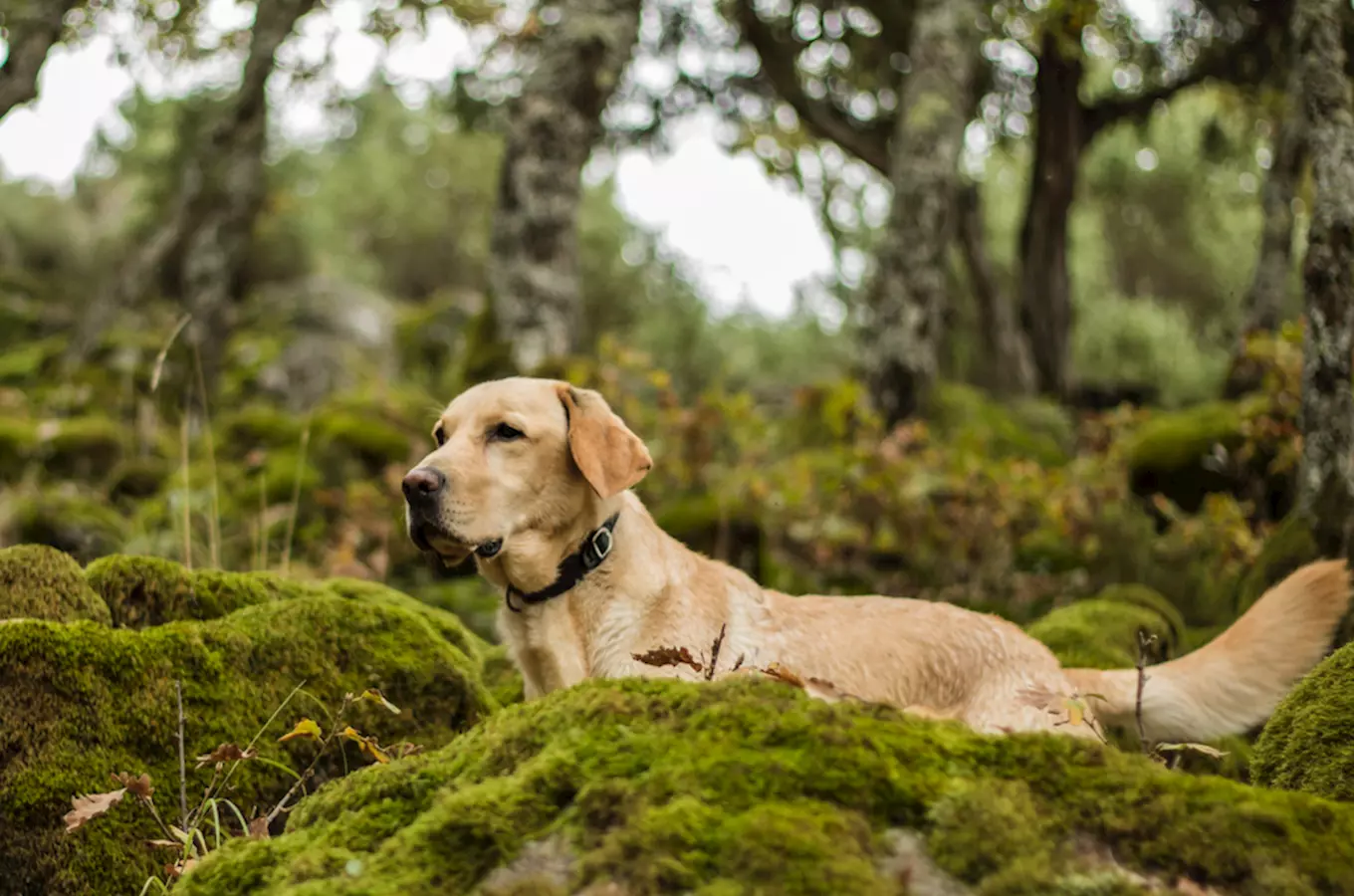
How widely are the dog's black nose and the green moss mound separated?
4.58 feet

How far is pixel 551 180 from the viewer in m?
11.1

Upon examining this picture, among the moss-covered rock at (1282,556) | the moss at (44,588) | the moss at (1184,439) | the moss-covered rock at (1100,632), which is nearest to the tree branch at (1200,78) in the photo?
the moss at (1184,439)

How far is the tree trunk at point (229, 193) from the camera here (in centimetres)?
1234

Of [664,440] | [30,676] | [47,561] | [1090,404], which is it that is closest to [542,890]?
[30,676]

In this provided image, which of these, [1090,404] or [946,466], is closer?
[946,466]

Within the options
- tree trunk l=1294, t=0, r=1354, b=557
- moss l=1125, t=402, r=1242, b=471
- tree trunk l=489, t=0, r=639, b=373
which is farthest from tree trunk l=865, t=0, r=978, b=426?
tree trunk l=1294, t=0, r=1354, b=557

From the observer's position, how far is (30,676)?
11.5ft

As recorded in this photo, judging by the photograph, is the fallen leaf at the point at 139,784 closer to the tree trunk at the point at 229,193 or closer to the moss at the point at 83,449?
the moss at the point at 83,449

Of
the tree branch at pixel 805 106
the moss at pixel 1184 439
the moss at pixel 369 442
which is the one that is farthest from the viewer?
the tree branch at pixel 805 106

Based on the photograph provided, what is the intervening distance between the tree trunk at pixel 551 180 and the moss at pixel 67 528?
11.5ft

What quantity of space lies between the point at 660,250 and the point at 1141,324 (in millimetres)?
11356

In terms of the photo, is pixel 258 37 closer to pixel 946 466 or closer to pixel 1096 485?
pixel 946 466

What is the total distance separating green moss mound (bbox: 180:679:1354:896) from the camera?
2121 millimetres

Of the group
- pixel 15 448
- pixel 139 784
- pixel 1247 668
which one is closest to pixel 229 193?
pixel 15 448
